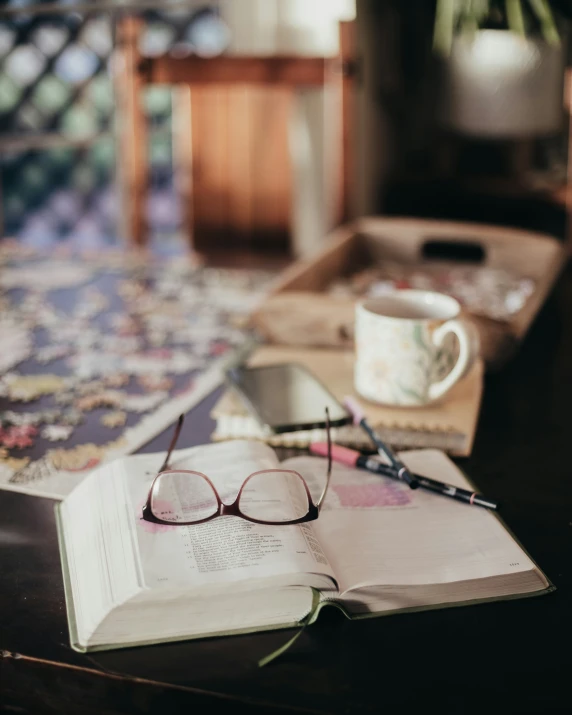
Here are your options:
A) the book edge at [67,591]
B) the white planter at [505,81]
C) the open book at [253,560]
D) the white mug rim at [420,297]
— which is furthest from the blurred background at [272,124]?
the book edge at [67,591]

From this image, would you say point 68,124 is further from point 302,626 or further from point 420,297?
point 302,626

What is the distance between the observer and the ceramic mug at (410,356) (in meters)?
0.94

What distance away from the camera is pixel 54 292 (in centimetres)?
159

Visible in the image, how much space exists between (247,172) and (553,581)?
1.79 metres

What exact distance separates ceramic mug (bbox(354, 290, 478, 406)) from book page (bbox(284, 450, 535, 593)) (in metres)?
0.14

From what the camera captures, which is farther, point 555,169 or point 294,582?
point 555,169

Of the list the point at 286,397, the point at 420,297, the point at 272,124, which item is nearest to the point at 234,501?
the point at 286,397

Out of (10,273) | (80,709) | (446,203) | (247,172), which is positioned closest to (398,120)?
(446,203)

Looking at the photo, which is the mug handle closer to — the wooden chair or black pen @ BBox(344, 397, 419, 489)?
black pen @ BBox(344, 397, 419, 489)

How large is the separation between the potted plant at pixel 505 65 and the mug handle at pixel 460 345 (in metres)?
0.82

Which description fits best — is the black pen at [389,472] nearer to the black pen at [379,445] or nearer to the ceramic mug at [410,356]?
the black pen at [379,445]

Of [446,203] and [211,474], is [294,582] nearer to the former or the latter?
[211,474]

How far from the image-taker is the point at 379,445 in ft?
2.82

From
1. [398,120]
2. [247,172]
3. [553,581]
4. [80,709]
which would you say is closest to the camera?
[80,709]
